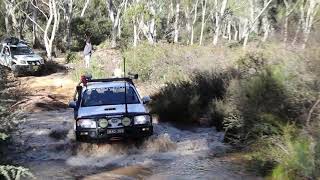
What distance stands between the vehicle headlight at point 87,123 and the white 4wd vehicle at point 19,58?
601 inches

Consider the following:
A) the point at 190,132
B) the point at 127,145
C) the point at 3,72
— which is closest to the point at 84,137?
the point at 127,145

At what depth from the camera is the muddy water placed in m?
9.77

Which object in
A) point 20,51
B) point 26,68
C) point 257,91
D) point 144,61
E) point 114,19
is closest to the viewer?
point 257,91

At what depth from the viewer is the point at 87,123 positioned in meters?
10.5

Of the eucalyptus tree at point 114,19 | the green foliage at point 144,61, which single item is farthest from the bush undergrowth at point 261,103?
the eucalyptus tree at point 114,19

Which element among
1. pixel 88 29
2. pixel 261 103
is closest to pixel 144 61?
pixel 261 103

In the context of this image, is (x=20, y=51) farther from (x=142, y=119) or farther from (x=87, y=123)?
(x=142, y=119)

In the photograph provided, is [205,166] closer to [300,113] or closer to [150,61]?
[300,113]

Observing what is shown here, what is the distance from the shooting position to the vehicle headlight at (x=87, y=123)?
10.5 m

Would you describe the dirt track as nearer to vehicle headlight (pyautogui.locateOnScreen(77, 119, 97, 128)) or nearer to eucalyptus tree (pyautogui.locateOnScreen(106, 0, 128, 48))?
vehicle headlight (pyautogui.locateOnScreen(77, 119, 97, 128))

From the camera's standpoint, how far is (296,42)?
347 inches

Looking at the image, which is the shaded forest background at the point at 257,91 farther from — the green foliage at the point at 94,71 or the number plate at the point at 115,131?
the number plate at the point at 115,131

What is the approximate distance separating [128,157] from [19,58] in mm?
16248

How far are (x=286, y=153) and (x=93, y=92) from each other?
5.02 meters
